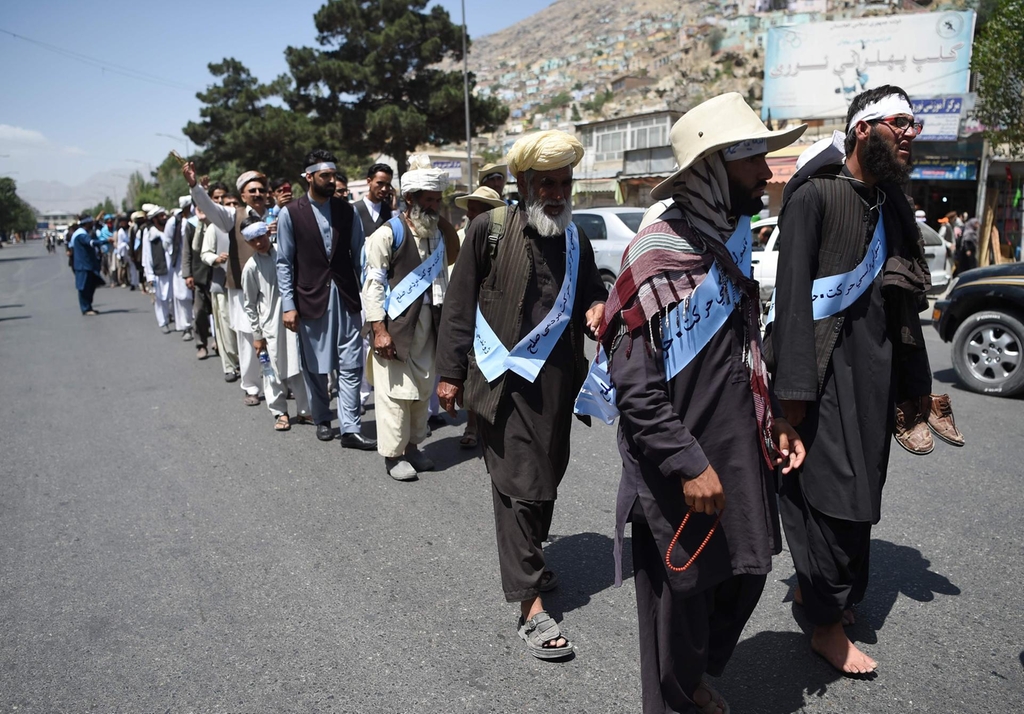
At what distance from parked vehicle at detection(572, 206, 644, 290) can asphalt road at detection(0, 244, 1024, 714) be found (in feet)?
25.0

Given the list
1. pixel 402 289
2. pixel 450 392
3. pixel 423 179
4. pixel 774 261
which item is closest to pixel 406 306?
pixel 402 289

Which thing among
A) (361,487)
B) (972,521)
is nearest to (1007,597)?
(972,521)

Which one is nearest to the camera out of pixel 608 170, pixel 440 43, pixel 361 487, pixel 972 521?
pixel 972 521

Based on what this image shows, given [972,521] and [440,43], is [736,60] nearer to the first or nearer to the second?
[440,43]

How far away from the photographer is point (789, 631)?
320 centimetres

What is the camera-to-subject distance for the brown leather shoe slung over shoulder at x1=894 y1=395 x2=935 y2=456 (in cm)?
295

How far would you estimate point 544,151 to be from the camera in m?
3.10

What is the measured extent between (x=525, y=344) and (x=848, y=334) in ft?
4.00

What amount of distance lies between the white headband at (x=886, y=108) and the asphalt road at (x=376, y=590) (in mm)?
1996

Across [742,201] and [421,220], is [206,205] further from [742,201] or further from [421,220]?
[742,201]

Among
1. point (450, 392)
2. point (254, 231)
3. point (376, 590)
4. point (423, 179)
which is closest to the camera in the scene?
point (450, 392)

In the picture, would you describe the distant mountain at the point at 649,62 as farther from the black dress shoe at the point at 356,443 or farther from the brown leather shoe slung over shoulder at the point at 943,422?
the brown leather shoe slung over shoulder at the point at 943,422

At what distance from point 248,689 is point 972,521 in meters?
3.71

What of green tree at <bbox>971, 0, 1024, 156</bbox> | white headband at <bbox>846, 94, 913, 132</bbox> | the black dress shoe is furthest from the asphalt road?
green tree at <bbox>971, 0, 1024, 156</bbox>
